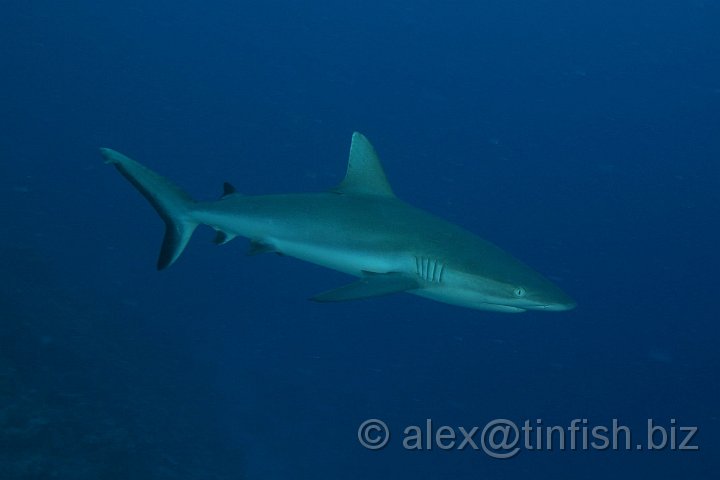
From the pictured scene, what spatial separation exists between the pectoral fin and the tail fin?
1.69 m

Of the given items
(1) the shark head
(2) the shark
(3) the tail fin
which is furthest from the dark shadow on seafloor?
(1) the shark head

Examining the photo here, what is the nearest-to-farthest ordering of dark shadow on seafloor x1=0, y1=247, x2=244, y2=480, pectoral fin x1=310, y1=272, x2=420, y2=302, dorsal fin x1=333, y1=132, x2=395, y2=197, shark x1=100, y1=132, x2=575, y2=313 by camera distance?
pectoral fin x1=310, y1=272, x2=420, y2=302, shark x1=100, y1=132, x2=575, y2=313, dorsal fin x1=333, y1=132, x2=395, y2=197, dark shadow on seafloor x1=0, y1=247, x2=244, y2=480

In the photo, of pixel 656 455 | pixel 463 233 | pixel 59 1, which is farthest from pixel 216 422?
pixel 59 1

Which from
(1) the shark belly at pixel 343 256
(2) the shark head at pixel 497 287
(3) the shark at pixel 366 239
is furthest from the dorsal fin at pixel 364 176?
(2) the shark head at pixel 497 287

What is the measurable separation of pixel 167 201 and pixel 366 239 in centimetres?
181

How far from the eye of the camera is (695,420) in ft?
65.8

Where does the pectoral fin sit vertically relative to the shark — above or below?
below

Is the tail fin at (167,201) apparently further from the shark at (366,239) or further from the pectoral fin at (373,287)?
the pectoral fin at (373,287)

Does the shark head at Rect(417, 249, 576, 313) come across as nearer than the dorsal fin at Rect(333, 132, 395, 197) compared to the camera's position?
Yes

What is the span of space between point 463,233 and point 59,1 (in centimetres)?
5675

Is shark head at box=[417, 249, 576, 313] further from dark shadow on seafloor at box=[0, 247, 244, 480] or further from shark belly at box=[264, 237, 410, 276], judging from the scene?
dark shadow on seafloor at box=[0, 247, 244, 480]

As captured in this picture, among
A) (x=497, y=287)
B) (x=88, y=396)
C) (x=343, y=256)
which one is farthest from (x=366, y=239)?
(x=88, y=396)

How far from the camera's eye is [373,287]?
4301 millimetres

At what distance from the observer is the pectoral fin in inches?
163
